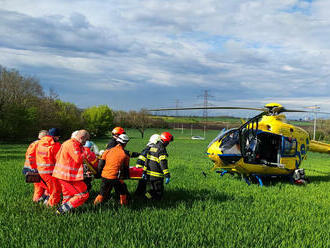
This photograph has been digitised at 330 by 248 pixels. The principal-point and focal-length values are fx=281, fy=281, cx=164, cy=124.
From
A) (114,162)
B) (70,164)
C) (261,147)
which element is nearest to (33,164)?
(70,164)

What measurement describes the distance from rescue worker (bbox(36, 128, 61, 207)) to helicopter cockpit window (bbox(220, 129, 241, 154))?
5.75 meters

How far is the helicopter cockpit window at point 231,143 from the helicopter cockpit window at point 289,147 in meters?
2.10

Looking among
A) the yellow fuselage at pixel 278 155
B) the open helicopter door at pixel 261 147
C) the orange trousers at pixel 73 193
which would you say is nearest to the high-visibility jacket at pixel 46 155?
the orange trousers at pixel 73 193

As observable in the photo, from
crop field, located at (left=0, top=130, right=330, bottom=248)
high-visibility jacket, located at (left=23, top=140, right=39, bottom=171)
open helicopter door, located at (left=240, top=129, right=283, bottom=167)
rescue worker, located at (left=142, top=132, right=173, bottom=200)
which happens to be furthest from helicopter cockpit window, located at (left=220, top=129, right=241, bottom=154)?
high-visibility jacket, located at (left=23, top=140, right=39, bottom=171)

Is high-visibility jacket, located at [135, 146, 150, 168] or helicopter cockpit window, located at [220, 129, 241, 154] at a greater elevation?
helicopter cockpit window, located at [220, 129, 241, 154]

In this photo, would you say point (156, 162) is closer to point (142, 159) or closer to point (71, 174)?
point (142, 159)

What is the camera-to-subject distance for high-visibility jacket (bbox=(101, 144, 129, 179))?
258 inches

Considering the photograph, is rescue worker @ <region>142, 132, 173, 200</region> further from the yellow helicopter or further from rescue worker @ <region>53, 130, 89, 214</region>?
the yellow helicopter

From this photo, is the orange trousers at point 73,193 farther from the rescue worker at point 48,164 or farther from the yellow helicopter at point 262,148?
the yellow helicopter at point 262,148

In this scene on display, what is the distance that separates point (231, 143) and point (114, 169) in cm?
510

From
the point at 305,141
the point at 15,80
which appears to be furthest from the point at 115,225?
the point at 15,80

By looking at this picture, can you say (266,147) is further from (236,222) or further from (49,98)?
(49,98)

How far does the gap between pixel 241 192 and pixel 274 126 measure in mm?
3197

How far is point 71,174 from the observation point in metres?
5.75
